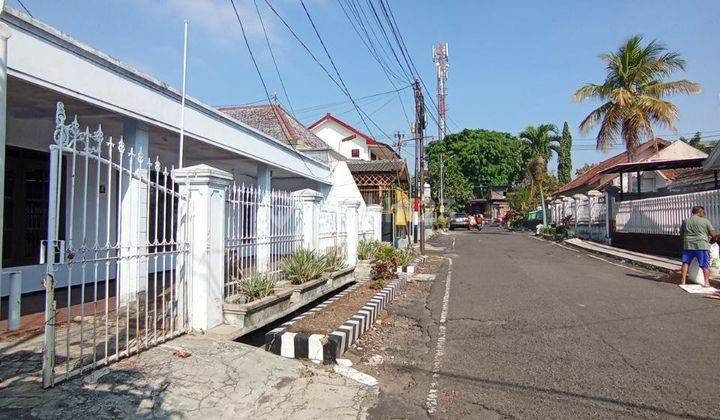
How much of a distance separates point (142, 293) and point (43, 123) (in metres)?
3.41

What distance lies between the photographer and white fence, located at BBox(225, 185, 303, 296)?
6.93 meters

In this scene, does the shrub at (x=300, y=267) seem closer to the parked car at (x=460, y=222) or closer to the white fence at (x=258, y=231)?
the white fence at (x=258, y=231)

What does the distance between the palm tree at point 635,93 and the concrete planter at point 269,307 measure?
696 inches

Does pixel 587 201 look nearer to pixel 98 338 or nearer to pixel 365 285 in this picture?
pixel 365 285

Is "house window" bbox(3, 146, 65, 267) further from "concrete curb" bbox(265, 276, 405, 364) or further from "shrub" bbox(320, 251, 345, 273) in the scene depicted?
"concrete curb" bbox(265, 276, 405, 364)

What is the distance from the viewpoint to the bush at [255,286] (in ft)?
22.3

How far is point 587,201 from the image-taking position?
2478 centimetres

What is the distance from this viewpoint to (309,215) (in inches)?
388

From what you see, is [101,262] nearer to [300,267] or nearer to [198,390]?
→ [198,390]

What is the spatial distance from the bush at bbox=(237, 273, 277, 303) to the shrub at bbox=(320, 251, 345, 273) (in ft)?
8.00

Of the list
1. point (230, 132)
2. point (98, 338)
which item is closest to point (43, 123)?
point (230, 132)

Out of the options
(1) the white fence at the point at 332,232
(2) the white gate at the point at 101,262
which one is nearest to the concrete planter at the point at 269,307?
(2) the white gate at the point at 101,262

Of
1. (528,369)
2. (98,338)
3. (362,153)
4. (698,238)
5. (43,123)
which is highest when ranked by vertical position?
(362,153)

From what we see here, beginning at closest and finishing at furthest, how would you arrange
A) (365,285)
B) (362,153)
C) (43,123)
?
(43,123) < (365,285) < (362,153)
